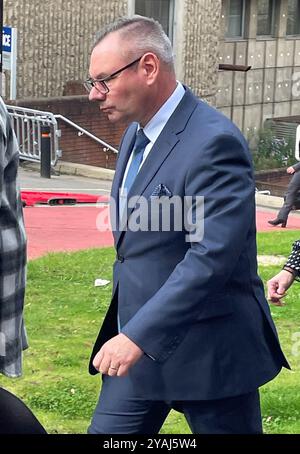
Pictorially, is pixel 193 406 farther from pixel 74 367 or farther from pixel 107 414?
pixel 74 367

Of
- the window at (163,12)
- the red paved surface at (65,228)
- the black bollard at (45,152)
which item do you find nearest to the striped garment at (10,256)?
the red paved surface at (65,228)

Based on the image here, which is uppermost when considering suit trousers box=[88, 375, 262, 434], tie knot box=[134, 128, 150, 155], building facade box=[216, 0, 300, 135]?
tie knot box=[134, 128, 150, 155]

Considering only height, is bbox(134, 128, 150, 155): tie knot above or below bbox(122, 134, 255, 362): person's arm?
above

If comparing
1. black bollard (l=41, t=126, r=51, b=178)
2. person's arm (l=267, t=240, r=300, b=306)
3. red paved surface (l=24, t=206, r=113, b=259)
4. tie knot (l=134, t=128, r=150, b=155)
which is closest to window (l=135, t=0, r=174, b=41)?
black bollard (l=41, t=126, r=51, b=178)

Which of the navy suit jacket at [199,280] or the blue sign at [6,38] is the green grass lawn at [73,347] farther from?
the blue sign at [6,38]

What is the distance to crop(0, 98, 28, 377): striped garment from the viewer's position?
10.5ft

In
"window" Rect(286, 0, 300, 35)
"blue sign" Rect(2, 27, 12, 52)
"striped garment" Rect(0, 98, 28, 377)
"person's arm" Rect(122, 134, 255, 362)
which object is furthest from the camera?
"window" Rect(286, 0, 300, 35)

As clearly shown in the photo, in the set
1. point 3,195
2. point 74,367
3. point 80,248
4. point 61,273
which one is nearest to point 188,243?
point 3,195

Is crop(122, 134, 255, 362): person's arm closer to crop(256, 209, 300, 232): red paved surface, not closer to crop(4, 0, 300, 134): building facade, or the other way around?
crop(256, 209, 300, 232): red paved surface

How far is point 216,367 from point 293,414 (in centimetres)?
272

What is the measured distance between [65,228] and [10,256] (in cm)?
1180

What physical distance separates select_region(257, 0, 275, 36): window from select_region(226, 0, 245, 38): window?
852 millimetres

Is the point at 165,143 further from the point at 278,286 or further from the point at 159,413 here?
the point at 278,286

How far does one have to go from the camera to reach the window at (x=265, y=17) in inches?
1331
